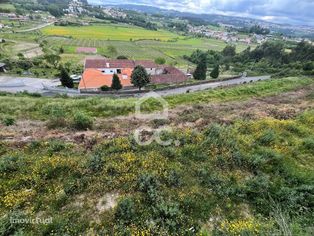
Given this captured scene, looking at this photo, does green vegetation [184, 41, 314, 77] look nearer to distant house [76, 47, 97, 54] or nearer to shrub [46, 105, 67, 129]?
distant house [76, 47, 97, 54]

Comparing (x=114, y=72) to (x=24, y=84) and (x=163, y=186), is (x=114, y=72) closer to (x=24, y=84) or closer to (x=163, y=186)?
(x=24, y=84)

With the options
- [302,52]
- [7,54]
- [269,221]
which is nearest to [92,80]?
[7,54]

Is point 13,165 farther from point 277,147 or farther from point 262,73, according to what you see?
point 262,73

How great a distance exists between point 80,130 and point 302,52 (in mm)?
67078

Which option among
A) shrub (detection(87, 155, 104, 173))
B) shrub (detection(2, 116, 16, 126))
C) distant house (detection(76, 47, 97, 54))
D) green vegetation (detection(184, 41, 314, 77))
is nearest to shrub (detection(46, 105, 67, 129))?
shrub (detection(2, 116, 16, 126))

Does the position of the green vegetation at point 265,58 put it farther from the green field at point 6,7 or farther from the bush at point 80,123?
the green field at point 6,7

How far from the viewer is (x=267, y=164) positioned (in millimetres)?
9656

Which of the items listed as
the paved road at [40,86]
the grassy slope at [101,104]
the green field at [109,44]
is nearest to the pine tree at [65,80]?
the paved road at [40,86]

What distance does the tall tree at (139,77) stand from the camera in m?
37.8

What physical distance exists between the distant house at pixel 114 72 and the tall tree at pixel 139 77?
3.02 metres

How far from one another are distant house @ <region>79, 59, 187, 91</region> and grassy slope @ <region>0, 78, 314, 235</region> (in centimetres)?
3081

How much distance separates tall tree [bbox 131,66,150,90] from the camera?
3775cm

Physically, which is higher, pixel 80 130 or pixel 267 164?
pixel 267 164

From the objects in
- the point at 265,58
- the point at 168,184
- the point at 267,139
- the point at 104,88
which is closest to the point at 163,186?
the point at 168,184
